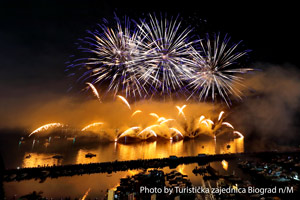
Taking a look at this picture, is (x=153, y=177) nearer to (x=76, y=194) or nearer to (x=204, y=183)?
(x=204, y=183)

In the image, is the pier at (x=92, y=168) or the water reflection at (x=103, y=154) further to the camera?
the water reflection at (x=103, y=154)

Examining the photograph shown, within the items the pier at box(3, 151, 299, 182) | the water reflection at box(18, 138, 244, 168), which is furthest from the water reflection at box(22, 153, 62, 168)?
the pier at box(3, 151, 299, 182)

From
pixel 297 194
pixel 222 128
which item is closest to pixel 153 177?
pixel 297 194

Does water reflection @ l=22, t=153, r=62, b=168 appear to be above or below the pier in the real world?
below

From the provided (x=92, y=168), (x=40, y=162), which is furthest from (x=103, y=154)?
(x=92, y=168)

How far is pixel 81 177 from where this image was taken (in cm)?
2659

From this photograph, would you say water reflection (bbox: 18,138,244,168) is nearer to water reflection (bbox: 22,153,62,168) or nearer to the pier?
water reflection (bbox: 22,153,62,168)

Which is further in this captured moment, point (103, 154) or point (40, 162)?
point (103, 154)

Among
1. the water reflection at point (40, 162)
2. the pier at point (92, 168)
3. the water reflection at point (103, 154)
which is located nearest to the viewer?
the pier at point (92, 168)

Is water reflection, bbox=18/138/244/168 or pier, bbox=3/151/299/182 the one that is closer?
pier, bbox=3/151/299/182

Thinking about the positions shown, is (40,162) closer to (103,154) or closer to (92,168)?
(103,154)

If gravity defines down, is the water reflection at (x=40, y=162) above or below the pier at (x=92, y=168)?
below

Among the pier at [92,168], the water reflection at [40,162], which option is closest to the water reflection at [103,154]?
the water reflection at [40,162]

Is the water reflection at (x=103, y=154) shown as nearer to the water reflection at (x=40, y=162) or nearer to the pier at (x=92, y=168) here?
the water reflection at (x=40, y=162)
